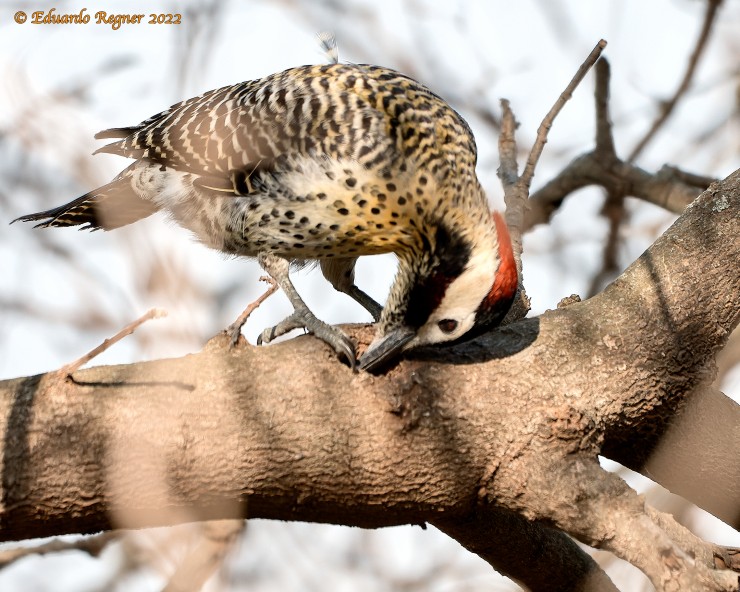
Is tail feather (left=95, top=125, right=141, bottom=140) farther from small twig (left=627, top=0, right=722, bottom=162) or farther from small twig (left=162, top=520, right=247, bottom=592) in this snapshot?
small twig (left=627, top=0, right=722, bottom=162)

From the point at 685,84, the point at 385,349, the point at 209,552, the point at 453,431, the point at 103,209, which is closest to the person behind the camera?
the point at 453,431

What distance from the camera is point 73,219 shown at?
4.92 metres

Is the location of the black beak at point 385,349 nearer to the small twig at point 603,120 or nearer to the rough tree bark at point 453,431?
the rough tree bark at point 453,431

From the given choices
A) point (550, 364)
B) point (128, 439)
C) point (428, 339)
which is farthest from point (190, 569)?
point (550, 364)

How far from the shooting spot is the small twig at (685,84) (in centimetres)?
520

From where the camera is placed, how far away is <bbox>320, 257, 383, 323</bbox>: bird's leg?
4.84 metres

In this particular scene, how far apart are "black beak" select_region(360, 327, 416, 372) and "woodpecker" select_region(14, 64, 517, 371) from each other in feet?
0.09

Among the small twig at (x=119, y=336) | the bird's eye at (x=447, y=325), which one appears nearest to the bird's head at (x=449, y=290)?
the bird's eye at (x=447, y=325)

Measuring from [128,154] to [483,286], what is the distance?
228 cm

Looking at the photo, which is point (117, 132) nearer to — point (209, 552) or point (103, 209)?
point (103, 209)

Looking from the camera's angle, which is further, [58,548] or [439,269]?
[439,269]

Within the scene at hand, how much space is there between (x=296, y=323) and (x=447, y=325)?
765 mm

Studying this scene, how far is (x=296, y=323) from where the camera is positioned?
404cm

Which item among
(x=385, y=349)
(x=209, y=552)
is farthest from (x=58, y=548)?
(x=385, y=349)
